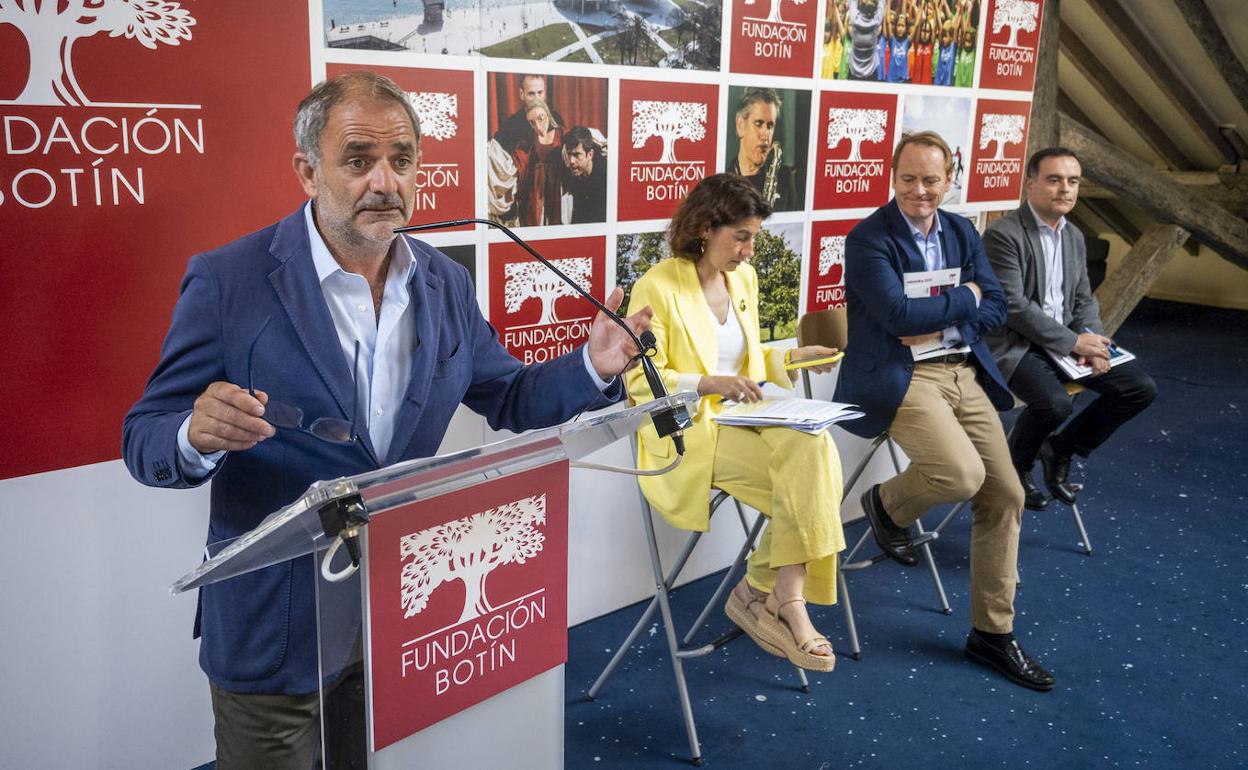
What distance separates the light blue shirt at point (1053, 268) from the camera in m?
3.95

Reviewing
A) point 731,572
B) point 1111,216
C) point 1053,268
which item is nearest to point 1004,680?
point 731,572

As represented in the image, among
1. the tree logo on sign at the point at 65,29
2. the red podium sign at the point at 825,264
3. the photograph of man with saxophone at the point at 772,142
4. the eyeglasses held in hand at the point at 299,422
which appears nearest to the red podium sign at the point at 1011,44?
the red podium sign at the point at 825,264

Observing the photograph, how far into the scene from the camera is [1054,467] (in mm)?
4211

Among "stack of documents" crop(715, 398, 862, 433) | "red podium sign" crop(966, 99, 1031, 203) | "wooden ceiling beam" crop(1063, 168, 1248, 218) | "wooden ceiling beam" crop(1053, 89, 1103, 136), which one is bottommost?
"stack of documents" crop(715, 398, 862, 433)

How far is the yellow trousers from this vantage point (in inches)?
101

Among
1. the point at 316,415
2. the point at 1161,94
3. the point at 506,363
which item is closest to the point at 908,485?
the point at 506,363

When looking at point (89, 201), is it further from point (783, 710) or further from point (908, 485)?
point (908, 485)

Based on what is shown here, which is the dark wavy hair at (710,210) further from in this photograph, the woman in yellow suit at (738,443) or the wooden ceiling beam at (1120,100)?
the wooden ceiling beam at (1120,100)

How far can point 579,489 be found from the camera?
3.21 meters

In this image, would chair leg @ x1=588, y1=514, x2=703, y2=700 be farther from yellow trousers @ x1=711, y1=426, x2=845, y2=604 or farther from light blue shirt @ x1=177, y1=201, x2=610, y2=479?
light blue shirt @ x1=177, y1=201, x2=610, y2=479

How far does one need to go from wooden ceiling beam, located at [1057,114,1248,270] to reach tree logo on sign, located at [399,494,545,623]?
548 cm

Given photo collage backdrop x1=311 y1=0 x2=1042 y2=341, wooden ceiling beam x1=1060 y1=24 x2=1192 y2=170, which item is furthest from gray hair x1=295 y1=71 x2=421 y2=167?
wooden ceiling beam x1=1060 y1=24 x2=1192 y2=170

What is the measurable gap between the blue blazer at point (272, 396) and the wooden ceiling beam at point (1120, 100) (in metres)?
7.15

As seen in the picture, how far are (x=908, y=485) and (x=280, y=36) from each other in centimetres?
221
